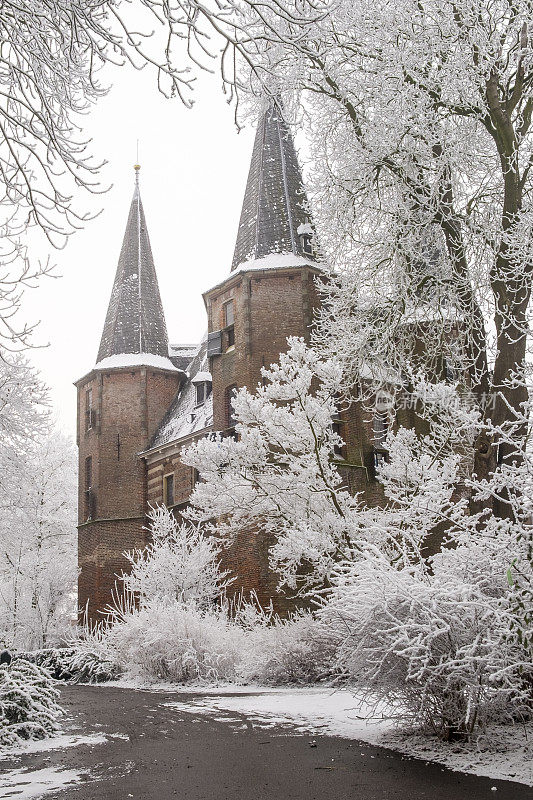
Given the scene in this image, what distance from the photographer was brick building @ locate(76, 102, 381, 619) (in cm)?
2583

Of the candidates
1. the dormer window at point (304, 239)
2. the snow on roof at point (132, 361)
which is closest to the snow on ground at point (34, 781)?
the dormer window at point (304, 239)

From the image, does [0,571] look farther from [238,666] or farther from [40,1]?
[40,1]

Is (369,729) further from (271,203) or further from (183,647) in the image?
(271,203)

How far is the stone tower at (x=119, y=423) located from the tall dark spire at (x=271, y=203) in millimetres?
8233

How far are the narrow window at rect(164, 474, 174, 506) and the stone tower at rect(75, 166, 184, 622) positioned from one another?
148 centimetres

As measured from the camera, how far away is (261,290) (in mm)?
26406

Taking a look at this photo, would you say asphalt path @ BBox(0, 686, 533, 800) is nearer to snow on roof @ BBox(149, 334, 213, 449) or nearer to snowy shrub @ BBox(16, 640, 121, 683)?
snowy shrub @ BBox(16, 640, 121, 683)

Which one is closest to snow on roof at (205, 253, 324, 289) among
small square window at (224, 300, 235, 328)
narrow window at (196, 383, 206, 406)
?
small square window at (224, 300, 235, 328)

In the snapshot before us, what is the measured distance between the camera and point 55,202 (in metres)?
6.38

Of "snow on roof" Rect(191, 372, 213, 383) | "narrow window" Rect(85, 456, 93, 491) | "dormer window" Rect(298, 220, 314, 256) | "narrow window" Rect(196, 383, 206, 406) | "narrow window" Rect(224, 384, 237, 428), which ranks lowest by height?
"narrow window" Rect(85, 456, 93, 491)

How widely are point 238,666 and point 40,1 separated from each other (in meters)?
12.5

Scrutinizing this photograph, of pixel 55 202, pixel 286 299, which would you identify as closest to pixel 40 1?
pixel 55 202

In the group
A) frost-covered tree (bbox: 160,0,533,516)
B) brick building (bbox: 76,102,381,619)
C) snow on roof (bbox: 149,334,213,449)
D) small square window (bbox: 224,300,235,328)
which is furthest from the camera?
snow on roof (bbox: 149,334,213,449)

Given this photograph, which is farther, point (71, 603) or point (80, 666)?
point (71, 603)
